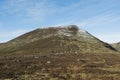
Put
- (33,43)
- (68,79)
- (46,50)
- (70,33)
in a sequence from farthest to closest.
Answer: (70,33) → (33,43) → (46,50) → (68,79)

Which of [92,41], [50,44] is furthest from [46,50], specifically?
[92,41]

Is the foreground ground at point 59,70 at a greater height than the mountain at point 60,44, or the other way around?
the mountain at point 60,44

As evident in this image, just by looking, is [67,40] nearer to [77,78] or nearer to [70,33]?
[70,33]

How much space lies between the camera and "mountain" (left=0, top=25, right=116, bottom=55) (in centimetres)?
14200

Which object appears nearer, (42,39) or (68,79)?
(68,79)

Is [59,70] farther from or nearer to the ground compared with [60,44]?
nearer to the ground

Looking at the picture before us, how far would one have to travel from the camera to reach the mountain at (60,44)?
466 feet

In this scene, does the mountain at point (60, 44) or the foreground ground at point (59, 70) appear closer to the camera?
the foreground ground at point (59, 70)

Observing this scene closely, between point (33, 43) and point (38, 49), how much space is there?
75.3ft

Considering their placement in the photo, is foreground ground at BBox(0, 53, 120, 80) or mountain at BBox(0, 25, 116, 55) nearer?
foreground ground at BBox(0, 53, 120, 80)

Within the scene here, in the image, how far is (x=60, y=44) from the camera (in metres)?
153

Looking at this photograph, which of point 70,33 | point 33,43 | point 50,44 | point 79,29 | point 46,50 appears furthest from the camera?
point 79,29

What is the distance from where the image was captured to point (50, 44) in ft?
511

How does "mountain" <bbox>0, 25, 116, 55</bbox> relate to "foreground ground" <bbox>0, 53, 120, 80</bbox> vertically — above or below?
above
